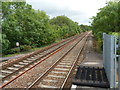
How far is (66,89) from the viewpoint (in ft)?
20.3

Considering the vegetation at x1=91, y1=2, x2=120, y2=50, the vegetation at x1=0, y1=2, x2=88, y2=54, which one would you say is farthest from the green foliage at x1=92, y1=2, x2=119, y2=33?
the vegetation at x1=0, y1=2, x2=88, y2=54

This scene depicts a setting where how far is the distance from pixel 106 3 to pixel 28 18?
37.5ft

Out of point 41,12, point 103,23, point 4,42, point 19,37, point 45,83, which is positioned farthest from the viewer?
point 41,12

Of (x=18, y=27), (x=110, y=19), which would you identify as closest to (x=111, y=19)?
(x=110, y=19)

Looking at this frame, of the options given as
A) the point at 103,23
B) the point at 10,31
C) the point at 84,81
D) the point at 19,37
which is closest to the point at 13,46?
the point at 19,37

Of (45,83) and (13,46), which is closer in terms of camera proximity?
(45,83)

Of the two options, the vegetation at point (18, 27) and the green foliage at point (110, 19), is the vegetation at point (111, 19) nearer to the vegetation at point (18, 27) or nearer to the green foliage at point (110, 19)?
the green foliage at point (110, 19)

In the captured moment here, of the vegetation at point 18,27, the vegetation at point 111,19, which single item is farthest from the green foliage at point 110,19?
the vegetation at point 18,27

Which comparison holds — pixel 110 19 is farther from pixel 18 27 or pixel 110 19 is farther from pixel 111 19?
pixel 18 27

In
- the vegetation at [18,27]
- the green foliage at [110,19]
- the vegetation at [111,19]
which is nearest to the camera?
the vegetation at [111,19]

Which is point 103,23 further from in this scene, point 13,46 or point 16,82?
point 13,46

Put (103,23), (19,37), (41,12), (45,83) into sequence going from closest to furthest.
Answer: (45,83) → (103,23) → (19,37) → (41,12)

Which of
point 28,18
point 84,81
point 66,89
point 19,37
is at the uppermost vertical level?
point 28,18

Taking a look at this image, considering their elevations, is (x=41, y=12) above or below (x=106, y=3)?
above
